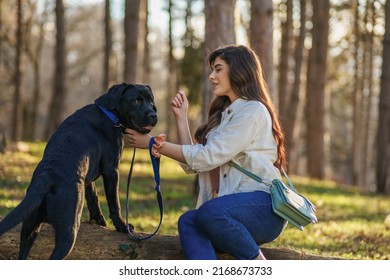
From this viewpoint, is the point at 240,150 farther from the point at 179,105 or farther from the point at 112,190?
the point at 112,190

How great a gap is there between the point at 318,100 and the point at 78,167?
58.1 ft

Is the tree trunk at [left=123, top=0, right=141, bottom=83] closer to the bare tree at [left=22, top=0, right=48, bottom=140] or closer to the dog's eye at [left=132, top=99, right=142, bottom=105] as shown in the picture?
the bare tree at [left=22, top=0, right=48, bottom=140]

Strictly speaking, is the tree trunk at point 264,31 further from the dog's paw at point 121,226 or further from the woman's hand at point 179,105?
the dog's paw at point 121,226

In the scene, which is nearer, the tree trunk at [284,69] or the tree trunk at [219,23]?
the tree trunk at [219,23]

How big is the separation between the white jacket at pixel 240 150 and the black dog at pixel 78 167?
1.64 ft

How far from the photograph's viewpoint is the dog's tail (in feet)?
14.3

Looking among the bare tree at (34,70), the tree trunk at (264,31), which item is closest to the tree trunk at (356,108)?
the bare tree at (34,70)

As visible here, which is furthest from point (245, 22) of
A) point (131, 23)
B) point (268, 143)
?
point (268, 143)

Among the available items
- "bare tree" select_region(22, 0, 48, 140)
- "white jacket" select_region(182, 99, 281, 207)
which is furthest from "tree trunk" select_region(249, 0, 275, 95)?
"bare tree" select_region(22, 0, 48, 140)

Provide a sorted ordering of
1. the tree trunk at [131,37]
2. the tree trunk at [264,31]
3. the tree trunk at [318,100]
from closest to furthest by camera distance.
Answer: the tree trunk at [264,31]
the tree trunk at [131,37]
the tree trunk at [318,100]

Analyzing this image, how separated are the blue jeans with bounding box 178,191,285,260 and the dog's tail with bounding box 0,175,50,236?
4.13ft

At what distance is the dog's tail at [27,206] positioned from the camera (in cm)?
437
